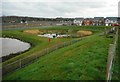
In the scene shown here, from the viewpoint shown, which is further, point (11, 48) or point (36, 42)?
point (36, 42)

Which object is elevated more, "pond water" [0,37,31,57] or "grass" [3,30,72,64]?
"grass" [3,30,72,64]

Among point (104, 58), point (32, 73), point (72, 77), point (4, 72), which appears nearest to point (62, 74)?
point (72, 77)

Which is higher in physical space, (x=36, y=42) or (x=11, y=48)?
(x=36, y=42)

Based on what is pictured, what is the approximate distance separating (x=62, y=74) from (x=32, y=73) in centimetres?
302

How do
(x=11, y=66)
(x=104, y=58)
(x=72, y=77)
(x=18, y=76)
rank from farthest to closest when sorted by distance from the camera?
(x=104, y=58) → (x=11, y=66) → (x=18, y=76) → (x=72, y=77)

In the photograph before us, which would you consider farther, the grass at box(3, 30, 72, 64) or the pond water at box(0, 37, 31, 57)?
the pond water at box(0, 37, 31, 57)

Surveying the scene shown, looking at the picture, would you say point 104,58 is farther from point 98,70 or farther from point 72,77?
point 72,77

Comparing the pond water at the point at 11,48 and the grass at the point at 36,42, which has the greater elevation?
the grass at the point at 36,42

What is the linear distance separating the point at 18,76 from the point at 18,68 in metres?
3.38

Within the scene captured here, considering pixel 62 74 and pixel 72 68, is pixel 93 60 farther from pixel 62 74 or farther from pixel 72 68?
pixel 62 74

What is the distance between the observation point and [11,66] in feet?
77.6


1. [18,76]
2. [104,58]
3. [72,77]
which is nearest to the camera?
[72,77]

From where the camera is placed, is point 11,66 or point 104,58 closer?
point 11,66

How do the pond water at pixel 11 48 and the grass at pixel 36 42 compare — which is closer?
the grass at pixel 36 42
